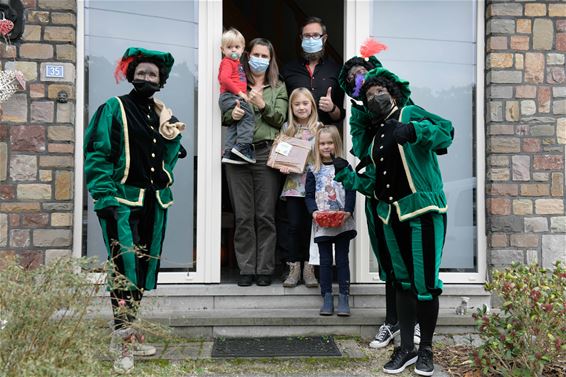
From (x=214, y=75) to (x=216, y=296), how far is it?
1777 mm

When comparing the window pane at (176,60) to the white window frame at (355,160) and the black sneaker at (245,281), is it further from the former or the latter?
the white window frame at (355,160)

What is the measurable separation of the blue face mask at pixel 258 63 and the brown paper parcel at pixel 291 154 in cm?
64

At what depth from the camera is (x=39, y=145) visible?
4609 mm

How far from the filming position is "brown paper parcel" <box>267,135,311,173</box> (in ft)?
15.3

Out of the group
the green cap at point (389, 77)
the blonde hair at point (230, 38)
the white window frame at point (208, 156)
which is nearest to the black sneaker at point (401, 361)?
the green cap at point (389, 77)

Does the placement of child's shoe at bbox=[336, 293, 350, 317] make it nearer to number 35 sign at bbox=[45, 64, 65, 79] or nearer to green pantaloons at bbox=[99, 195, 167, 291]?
green pantaloons at bbox=[99, 195, 167, 291]

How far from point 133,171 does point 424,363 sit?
84.4 inches

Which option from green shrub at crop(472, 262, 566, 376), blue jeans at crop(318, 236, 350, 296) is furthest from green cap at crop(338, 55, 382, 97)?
green shrub at crop(472, 262, 566, 376)

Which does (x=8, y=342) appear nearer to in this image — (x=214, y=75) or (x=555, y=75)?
(x=214, y=75)

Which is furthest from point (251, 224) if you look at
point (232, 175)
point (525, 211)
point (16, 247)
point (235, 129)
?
point (525, 211)

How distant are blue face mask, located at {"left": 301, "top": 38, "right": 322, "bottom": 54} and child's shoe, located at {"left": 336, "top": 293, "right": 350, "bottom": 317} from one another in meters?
1.97

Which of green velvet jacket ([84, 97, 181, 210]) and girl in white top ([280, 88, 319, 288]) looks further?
girl in white top ([280, 88, 319, 288])

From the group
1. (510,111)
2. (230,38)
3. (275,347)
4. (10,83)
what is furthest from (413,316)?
(10,83)

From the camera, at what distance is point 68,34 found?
4.67 metres
